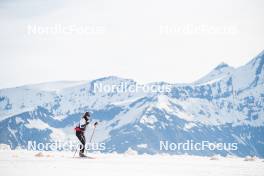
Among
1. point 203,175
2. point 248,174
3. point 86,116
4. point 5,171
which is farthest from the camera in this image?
point 86,116

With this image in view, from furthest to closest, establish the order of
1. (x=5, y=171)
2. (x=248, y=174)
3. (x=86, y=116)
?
1. (x=86, y=116)
2. (x=248, y=174)
3. (x=5, y=171)

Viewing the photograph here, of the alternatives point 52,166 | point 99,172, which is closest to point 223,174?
point 99,172

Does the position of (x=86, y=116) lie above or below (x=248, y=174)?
above

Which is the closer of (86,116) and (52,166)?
(52,166)

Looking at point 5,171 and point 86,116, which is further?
point 86,116

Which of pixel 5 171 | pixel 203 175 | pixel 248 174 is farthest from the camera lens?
pixel 248 174

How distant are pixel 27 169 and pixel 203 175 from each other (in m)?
6.44

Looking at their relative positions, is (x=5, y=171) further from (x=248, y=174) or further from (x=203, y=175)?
(x=248, y=174)

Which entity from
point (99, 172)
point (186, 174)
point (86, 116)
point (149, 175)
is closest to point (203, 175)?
point (186, 174)

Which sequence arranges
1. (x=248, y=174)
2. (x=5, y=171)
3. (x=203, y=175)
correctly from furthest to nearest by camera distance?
(x=248, y=174)
(x=203, y=175)
(x=5, y=171)

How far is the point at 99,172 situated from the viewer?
1981 cm

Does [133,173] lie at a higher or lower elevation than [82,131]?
lower

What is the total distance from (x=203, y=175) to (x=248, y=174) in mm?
2447

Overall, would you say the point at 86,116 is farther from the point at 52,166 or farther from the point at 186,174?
the point at 186,174
